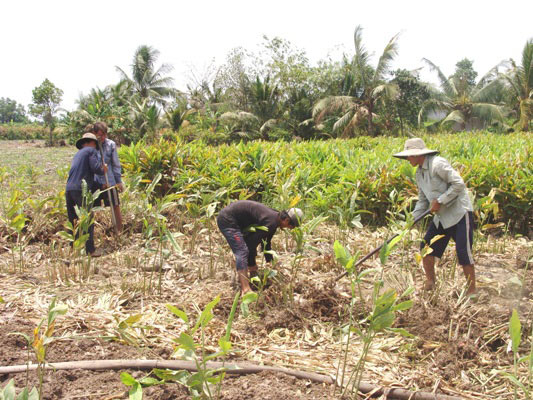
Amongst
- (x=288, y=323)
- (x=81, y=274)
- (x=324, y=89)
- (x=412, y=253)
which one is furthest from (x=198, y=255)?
(x=324, y=89)

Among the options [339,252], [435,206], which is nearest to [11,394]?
[339,252]

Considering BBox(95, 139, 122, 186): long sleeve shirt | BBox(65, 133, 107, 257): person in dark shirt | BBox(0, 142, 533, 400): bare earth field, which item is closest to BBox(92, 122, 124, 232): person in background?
BBox(95, 139, 122, 186): long sleeve shirt

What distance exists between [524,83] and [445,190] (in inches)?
929

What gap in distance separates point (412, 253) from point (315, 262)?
1.19 m

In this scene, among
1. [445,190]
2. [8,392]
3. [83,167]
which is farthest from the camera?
[83,167]

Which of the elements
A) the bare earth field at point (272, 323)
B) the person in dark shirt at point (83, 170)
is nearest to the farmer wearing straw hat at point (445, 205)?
the bare earth field at point (272, 323)

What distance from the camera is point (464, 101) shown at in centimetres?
2552

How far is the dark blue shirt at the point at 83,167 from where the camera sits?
173 inches

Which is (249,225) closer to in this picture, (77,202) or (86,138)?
(77,202)

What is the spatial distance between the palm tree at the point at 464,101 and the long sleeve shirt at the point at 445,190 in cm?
2195

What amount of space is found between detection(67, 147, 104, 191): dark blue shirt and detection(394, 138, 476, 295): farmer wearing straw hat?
9.52ft

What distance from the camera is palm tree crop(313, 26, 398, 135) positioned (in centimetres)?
2125

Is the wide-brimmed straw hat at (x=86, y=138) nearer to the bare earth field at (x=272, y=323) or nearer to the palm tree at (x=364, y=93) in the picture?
the bare earth field at (x=272, y=323)

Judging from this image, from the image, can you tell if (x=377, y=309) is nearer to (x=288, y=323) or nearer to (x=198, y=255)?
(x=288, y=323)
